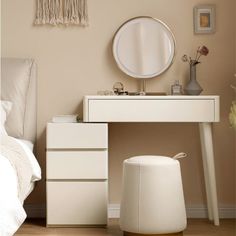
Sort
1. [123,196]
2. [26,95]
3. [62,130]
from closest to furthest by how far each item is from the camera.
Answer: [123,196], [62,130], [26,95]

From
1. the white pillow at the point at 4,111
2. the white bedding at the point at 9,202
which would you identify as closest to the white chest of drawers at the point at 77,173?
the white pillow at the point at 4,111

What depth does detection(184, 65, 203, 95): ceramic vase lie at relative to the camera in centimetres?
443

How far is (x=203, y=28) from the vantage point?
462cm

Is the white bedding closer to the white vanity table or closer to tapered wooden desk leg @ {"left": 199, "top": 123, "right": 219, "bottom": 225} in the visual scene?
the white vanity table

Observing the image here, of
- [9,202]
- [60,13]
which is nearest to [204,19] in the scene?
[60,13]

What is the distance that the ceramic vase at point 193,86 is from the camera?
14.5 ft

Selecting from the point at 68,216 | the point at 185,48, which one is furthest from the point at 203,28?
the point at 68,216

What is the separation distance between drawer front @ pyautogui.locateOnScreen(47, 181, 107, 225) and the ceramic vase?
0.87m

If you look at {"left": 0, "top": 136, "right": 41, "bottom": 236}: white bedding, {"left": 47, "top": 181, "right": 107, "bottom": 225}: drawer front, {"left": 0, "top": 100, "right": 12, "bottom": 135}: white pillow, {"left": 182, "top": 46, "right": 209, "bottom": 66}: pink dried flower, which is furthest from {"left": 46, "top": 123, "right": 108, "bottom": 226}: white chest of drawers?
{"left": 0, "top": 136, "right": 41, "bottom": 236}: white bedding

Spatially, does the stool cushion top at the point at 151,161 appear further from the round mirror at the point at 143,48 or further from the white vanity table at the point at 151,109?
the round mirror at the point at 143,48

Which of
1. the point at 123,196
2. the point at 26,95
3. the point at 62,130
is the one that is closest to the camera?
the point at 123,196

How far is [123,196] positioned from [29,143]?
848 mm

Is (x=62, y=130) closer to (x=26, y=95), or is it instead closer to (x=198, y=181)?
(x=26, y=95)

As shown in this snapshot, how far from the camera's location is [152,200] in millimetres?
3783
